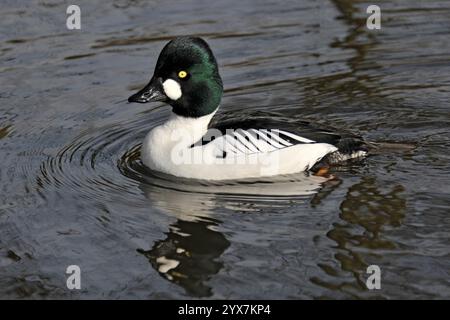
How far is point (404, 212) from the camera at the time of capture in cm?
818

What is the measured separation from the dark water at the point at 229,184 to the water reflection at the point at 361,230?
0.06 ft

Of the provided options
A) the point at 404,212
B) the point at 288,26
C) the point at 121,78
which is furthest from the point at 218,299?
the point at 288,26

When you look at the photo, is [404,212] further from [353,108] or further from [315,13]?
[315,13]

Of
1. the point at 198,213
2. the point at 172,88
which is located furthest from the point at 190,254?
the point at 172,88

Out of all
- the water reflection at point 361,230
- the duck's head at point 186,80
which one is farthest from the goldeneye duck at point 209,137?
the water reflection at point 361,230

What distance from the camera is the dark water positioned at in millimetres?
7273

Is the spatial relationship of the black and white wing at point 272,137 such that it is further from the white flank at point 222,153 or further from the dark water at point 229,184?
the dark water at point 229,184

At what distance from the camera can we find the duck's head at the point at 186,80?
9.02 metres

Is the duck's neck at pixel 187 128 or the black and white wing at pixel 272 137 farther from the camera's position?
the duck's neck at pixel 187 128

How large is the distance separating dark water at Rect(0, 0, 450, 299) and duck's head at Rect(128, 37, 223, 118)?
752mm

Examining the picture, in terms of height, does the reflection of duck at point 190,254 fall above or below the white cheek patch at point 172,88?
below

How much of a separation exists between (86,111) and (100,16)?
3.08m

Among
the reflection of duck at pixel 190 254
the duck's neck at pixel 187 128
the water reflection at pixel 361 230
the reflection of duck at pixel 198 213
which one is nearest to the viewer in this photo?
the water reflection at pixel 361 230

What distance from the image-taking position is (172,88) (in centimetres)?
920
